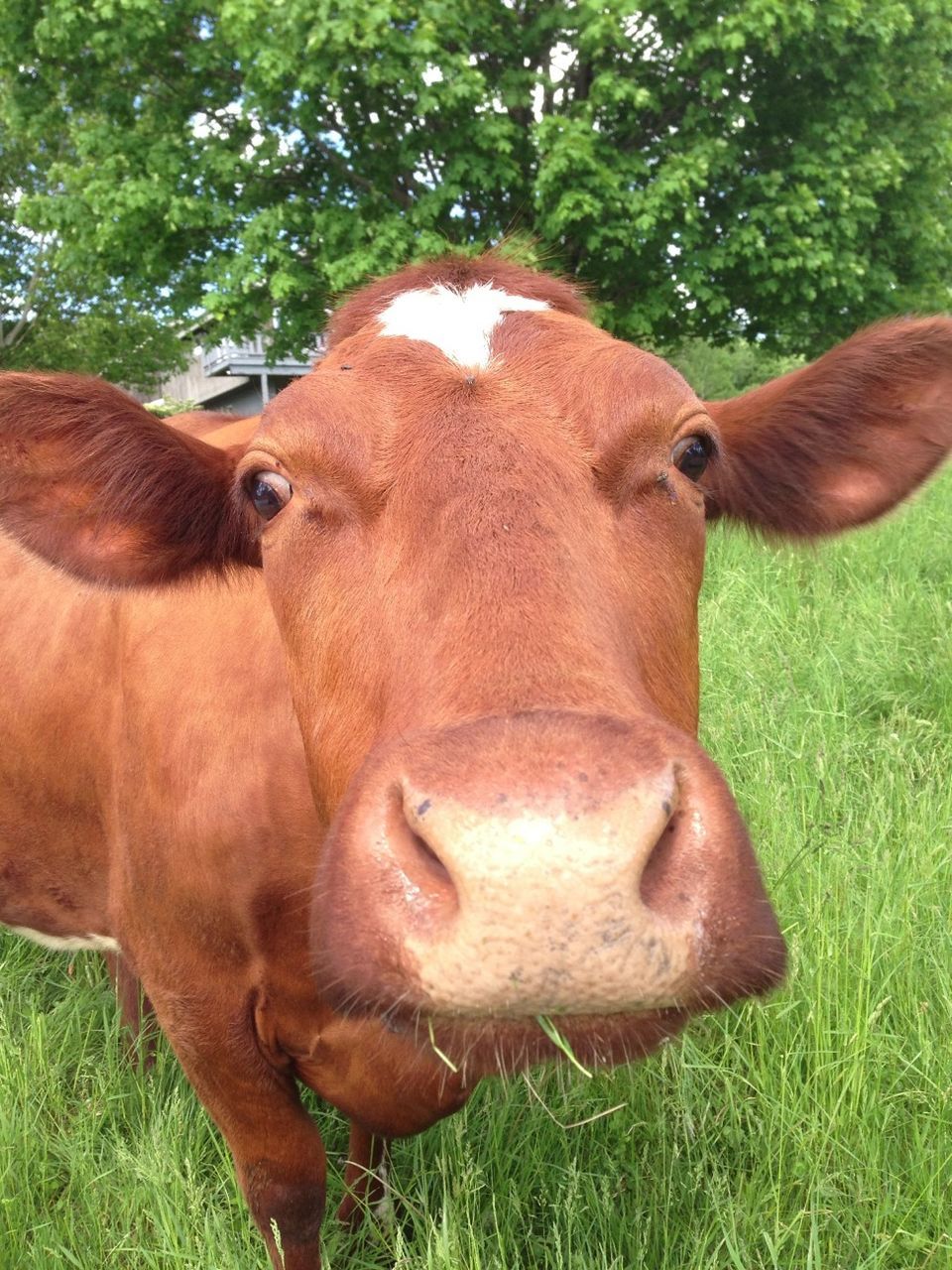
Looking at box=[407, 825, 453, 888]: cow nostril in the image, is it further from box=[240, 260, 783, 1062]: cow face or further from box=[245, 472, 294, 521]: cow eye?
box=[245, 472, 294, 521]: cow eye

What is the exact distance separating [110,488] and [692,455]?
1.33m

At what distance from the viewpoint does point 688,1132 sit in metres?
2.32

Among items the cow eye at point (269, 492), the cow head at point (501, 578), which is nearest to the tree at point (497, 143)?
the cow head at point (501, 578)

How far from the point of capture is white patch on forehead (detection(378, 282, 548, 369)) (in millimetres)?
1782

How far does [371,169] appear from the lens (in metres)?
12.1

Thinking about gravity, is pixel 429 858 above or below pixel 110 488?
below

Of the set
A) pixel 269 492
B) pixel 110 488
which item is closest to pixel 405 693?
pixel 269 492

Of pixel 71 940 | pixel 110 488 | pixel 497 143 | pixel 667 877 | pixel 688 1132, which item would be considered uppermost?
pixel 497 143

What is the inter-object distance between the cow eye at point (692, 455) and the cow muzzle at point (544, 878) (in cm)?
76

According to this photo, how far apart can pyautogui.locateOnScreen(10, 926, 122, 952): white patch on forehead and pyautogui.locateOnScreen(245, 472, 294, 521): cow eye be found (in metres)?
1.99

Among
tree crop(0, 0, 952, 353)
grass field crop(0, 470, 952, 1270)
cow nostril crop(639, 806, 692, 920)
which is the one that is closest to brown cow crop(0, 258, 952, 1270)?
cow nostril crop(639, 806, 692, 920)

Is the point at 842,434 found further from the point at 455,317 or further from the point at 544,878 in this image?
the point at 544,878

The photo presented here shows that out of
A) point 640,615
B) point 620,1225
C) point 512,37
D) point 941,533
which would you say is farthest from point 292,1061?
point 512,37

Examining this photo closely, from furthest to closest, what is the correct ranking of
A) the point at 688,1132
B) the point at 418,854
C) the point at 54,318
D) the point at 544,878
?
the point at 54,318, the point at 688,1132, the point at 418,854, the point at 544,878
